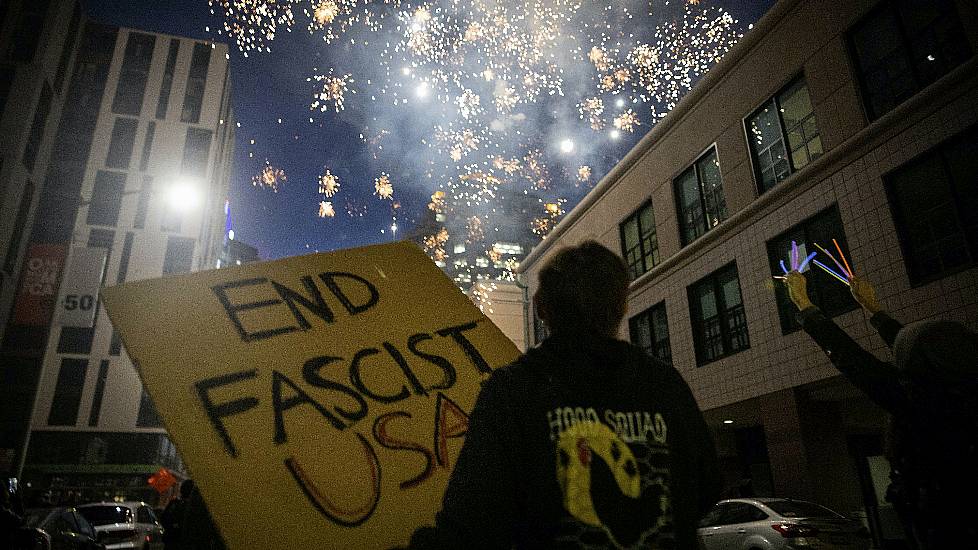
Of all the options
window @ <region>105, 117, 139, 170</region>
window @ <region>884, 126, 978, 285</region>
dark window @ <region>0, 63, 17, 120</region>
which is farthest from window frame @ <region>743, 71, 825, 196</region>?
window @ <region>105, 117, 139, 170</region>

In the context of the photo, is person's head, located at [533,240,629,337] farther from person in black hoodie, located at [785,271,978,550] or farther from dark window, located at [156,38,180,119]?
dark window, located at [156,38,180,119]

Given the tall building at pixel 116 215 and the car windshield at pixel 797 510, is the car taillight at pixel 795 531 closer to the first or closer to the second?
the car windshield at pixel 797 510

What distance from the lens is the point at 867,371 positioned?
252cm

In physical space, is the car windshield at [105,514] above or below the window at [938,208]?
below

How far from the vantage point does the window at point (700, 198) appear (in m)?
15.3

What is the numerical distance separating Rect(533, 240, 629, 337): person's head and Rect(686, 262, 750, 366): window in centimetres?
1351

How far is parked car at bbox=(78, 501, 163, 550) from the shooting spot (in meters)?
11.2

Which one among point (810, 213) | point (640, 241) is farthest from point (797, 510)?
point (640, 241)

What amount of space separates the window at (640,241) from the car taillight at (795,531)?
33.4ft

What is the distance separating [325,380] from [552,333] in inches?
33.4

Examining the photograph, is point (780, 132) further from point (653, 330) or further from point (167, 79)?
point (167, 79)

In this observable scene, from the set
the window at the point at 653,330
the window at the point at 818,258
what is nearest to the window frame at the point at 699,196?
the window at the point at 818,258

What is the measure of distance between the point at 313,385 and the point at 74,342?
4839 centimetres

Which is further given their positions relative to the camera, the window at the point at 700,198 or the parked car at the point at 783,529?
the window at the point at 700,198
